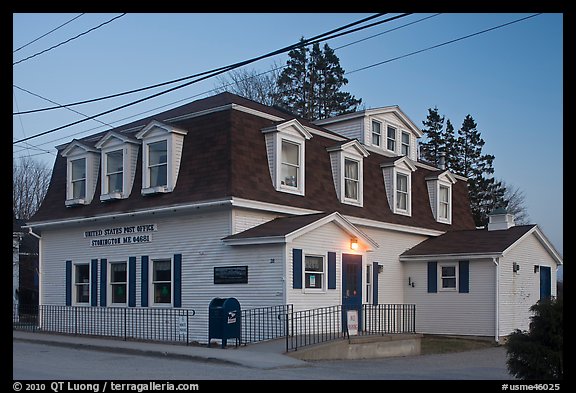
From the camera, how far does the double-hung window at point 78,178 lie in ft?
88.8

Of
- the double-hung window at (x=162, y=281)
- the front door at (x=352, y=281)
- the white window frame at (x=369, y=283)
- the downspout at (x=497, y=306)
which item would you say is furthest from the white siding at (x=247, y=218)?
the downspout at (x=497, y=306)

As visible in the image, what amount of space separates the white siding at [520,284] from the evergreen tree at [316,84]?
2958 cm

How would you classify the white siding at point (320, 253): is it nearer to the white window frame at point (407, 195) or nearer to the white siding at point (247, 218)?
the white siding at point (247, 218)

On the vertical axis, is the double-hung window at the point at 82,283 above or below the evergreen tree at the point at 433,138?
below

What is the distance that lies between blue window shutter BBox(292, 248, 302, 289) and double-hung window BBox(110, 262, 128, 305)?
7.09 metres

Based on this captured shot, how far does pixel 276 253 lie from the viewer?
68.9 feet

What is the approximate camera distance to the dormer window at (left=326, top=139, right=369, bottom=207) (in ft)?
86.7

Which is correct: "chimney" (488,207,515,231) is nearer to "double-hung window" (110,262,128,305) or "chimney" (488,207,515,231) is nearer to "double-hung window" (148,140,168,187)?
"double-hung window" (148,140,168,187)

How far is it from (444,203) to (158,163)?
14.6 metres
